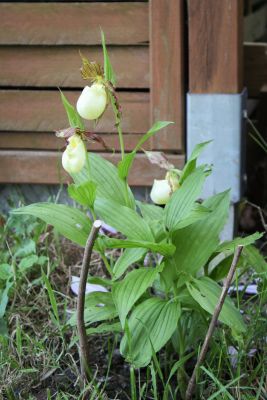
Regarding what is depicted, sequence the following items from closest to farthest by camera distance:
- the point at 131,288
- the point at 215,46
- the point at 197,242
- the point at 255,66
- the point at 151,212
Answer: the point at 131,288 < the point at 197,242 < the point at 151,212 < the point at 215,46 < the point at 255,66

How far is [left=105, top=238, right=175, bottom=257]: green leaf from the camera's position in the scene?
1396mm

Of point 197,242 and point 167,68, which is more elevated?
point 167,68

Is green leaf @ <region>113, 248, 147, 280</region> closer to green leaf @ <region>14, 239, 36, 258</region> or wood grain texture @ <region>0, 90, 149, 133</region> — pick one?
green leaf @ <region>14, 239, 36, 258</region>

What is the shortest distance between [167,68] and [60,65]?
0.35 m

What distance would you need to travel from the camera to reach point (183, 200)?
150cm

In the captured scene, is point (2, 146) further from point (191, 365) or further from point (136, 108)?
point (191, 365)

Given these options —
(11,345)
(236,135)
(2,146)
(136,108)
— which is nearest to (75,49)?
(136,108)

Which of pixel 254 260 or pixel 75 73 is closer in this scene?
pixel 254 260

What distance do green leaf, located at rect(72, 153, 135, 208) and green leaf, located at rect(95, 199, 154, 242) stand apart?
6cm

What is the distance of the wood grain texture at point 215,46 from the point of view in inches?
82.2

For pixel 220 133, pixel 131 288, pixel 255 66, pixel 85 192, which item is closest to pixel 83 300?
pixel 131 288

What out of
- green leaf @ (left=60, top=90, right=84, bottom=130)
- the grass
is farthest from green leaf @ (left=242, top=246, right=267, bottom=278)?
green leaf @ (left=60, top=90, right=84, bottom=130)

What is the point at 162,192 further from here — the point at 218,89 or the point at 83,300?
the point at 218,89

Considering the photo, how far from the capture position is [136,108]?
228cm
